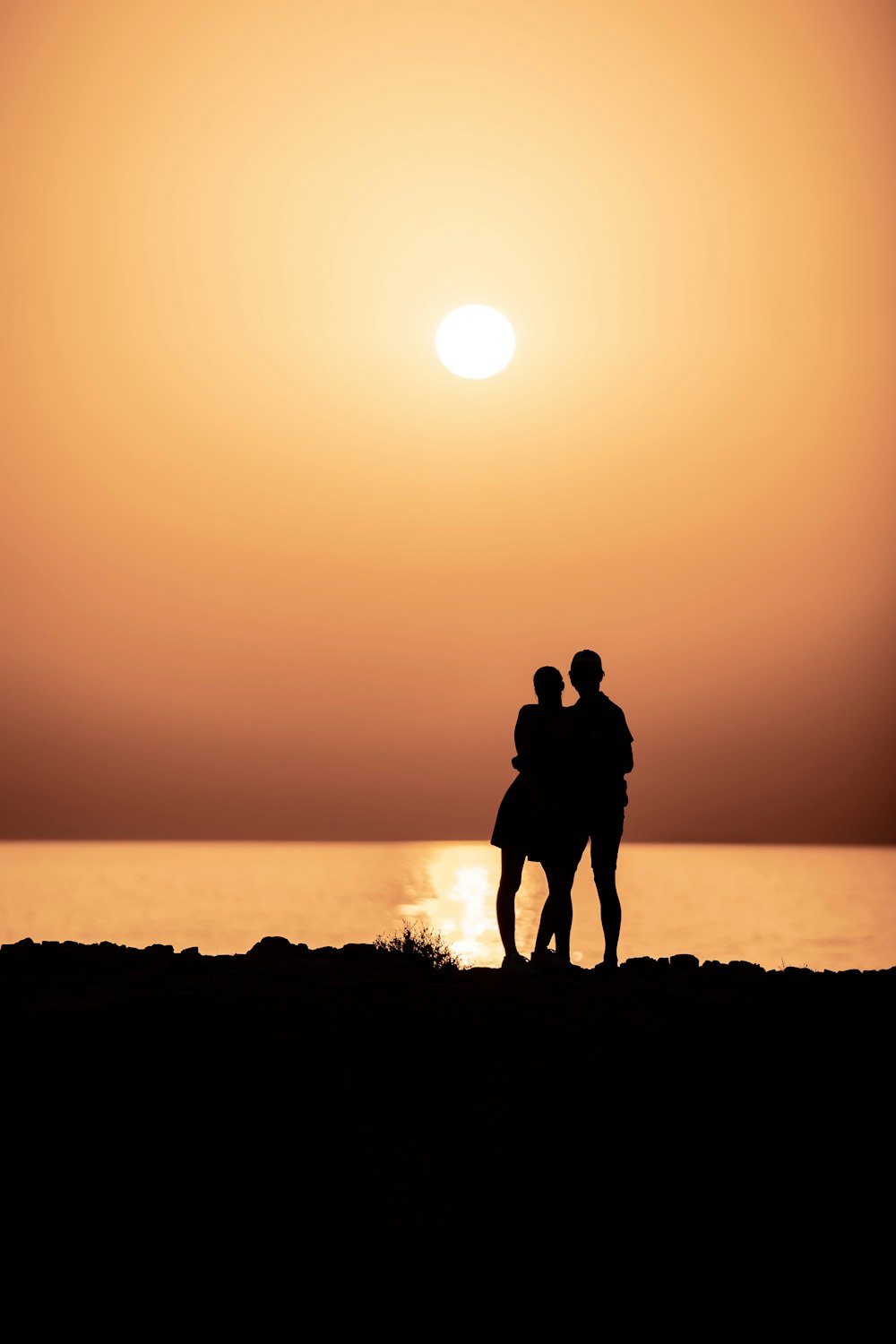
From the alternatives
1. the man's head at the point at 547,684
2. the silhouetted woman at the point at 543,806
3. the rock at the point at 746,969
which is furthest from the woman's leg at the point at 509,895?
the rock at the point at 746,969

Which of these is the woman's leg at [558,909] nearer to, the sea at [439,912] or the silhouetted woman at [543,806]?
the silhouetted woman at [543,806]

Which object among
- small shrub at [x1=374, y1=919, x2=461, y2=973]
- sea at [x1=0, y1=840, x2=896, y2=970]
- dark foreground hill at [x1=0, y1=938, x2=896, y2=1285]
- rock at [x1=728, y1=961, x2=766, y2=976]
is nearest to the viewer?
dark foreground hill at [x1=0, y1=938, x2=896, y2=1285]

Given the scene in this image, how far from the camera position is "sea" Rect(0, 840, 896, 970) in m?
48.9

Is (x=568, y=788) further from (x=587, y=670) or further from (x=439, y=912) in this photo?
(x=439, y=912)

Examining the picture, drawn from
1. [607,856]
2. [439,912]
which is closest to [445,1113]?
[607,856]

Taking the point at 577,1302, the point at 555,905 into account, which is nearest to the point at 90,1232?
the point at 577,1302

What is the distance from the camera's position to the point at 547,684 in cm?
1079

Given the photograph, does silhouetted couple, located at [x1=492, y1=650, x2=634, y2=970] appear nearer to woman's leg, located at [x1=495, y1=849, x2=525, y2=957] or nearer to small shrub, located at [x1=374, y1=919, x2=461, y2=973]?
woman's leg, located at [x1=495, y1=849, x2=525, y2=957]

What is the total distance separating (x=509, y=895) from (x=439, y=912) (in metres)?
61.3

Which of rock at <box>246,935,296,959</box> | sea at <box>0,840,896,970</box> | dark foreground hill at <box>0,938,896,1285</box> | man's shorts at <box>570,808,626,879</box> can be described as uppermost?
sea at <box>0,840,896,970</box>

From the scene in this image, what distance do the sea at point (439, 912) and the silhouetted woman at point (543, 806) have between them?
16155 millimetres

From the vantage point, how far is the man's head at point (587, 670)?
1065cm

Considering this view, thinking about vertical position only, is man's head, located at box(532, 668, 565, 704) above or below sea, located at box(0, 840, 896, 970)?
below

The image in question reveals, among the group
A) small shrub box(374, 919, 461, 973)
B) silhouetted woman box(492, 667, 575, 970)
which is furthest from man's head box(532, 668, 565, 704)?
small shrub box(374, 919, 461, 973)
